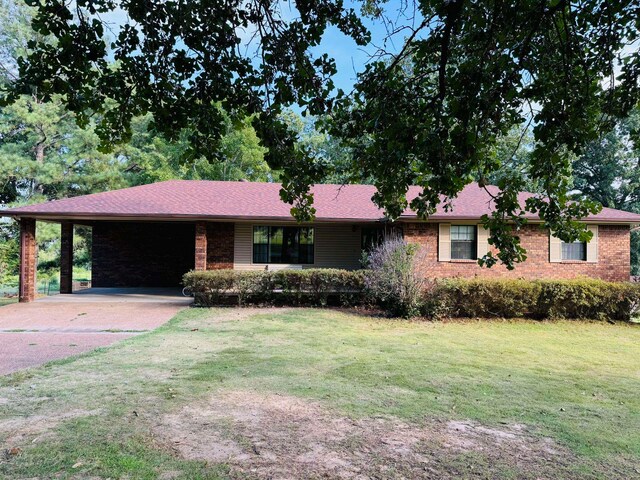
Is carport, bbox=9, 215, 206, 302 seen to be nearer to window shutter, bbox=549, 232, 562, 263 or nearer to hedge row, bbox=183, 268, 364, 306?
hedge row, bbox=183, 268, 364, 306

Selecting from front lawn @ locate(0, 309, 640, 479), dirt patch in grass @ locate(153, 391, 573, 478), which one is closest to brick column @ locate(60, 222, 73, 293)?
front lawn @ locate(0, 309, 640, 479)

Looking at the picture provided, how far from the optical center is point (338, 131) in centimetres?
471

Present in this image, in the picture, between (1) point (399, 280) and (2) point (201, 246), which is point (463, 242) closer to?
(1) point (399, 280)

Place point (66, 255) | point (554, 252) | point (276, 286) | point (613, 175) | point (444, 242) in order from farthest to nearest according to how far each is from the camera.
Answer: point (613, 175)
point (66, 255)
point (554, 252)
point (444, 242)
point (276, 286)

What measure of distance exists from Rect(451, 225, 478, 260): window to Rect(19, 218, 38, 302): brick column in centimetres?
1396

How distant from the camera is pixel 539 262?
16.3 m

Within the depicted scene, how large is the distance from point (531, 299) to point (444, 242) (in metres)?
4.27

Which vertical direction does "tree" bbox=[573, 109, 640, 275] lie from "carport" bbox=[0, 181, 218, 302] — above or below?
above

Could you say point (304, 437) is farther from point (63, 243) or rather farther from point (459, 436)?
point (63, 243)

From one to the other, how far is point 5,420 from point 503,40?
5.76m

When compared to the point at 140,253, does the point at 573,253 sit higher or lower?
higher

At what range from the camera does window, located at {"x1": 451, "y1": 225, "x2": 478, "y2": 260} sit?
16188 mm

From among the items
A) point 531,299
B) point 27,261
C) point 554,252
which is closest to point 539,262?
point 554,252

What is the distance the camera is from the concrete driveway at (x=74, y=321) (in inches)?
302
